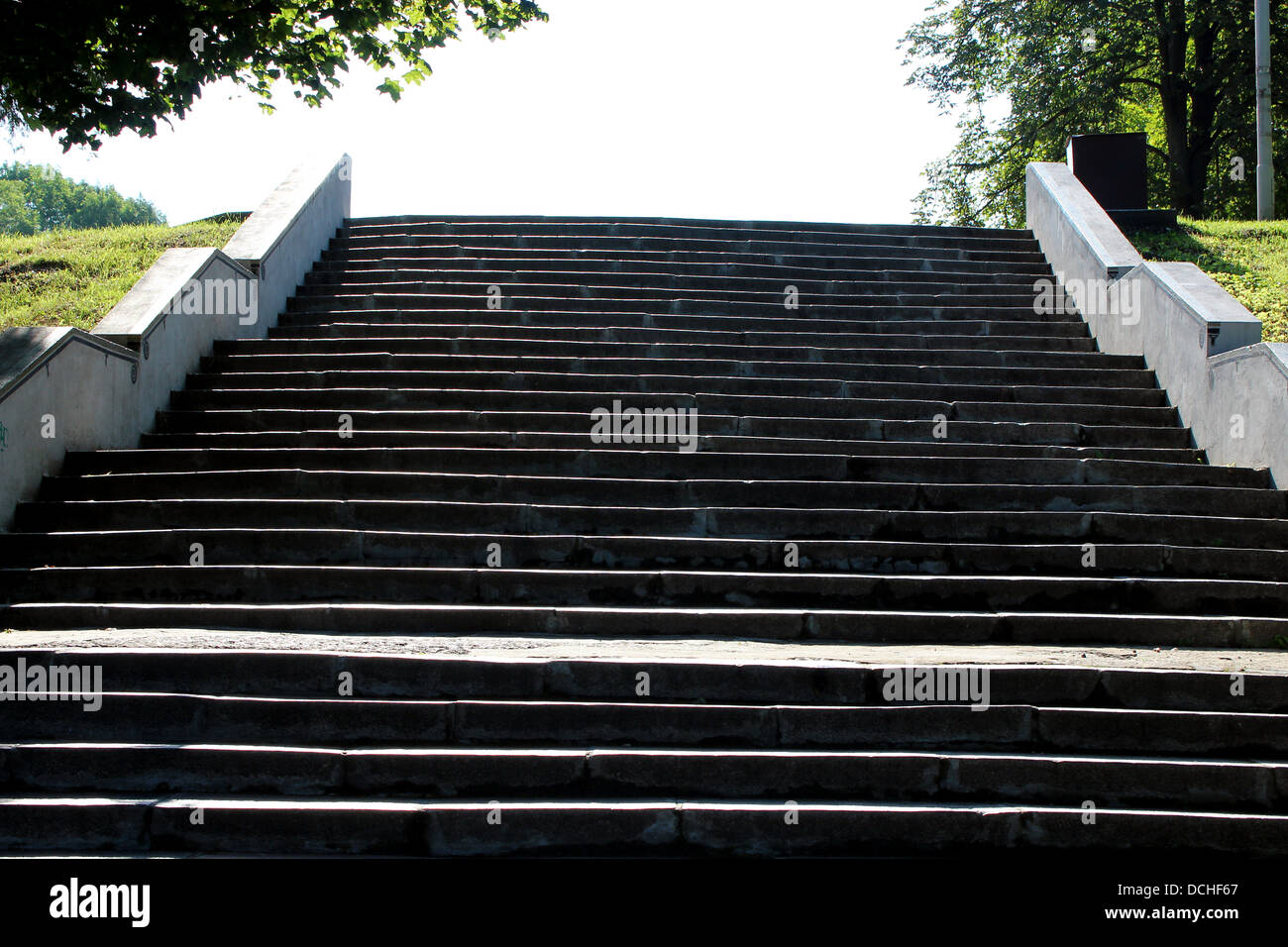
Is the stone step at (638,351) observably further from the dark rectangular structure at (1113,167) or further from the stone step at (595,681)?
the dark rectangular structure at (1113,167)

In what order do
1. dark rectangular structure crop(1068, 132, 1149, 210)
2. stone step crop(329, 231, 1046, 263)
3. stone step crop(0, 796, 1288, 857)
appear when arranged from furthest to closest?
dark rectangular structure crop(1068, 132, 1149, 210), stone step crop(329, 231, 1046, 263), stone step crop(0, 796, 1288, 857)

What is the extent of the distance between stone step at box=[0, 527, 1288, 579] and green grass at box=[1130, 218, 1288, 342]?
420 cm

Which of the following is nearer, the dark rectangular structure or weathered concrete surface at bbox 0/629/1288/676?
weathered concrete surface at bbox 0/629/1288/676

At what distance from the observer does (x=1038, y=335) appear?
396 inches

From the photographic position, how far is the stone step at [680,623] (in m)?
5.87

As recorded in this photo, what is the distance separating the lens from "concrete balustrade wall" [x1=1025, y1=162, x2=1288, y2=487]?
7.36 m

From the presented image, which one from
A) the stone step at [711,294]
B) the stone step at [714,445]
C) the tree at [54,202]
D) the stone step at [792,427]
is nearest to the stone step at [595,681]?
the stone step at [714,445]

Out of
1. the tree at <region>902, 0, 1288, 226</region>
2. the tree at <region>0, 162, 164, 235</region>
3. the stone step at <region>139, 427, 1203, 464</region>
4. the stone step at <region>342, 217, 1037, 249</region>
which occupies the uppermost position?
the tree at <region>0, 162, 164, 235</region>

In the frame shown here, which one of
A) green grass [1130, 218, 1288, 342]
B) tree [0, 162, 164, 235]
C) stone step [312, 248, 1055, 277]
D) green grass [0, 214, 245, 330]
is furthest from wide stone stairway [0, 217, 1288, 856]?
tree [0, 162, 164, 235]

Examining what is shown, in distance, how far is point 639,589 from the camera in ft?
20.6

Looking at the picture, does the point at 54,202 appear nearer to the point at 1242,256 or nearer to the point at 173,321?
the point at 173,321

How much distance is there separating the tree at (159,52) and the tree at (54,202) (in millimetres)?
79204

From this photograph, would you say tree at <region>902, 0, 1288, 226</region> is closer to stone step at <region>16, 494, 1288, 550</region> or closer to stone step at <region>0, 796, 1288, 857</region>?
Answer: stone step at <region>16, 494, 1288, 550</region>
